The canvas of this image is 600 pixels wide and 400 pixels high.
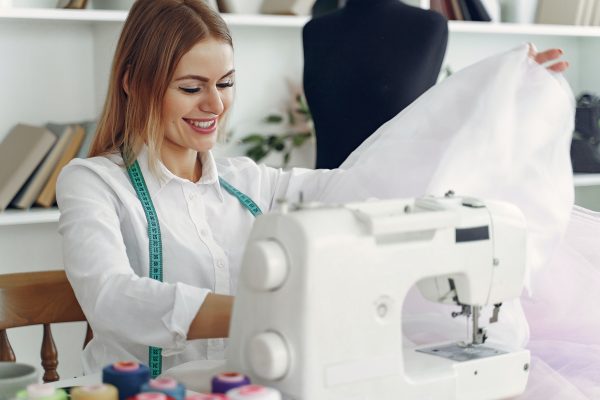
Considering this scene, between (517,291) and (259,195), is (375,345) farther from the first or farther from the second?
(259,195)

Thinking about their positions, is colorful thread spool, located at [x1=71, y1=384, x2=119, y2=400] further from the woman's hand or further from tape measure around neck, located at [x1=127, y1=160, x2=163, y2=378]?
the woman's hand

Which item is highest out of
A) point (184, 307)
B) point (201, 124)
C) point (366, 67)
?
point (366, 67)

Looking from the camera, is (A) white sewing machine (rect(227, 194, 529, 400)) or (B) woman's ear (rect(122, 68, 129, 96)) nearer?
(A) white sewing machine (rect(227, 194, 529, 400))

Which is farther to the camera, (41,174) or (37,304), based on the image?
(41,174)

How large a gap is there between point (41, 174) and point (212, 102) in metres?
1.38

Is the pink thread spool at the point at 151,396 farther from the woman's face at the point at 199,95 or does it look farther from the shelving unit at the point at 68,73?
the shelving unit at the point at 68,73

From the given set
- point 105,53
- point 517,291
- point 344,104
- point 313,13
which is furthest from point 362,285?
point 313,13

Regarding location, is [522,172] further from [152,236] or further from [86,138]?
[86,138]

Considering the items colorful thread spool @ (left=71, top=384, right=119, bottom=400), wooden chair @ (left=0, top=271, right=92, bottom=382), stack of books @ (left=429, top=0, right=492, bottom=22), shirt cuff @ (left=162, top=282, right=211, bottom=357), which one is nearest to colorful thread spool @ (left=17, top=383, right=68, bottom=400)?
colorful thread spool @ (left=71, top=384, right=119, bottom=400)

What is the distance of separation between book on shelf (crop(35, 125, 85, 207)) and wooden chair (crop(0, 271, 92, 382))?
118cm

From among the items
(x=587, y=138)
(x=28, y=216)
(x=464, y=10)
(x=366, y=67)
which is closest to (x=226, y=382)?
(x=366, y=67)

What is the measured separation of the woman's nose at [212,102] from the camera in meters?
1.85

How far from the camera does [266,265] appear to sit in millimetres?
1212

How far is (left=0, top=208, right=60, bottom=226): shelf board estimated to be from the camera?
3.00 metres
